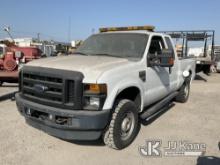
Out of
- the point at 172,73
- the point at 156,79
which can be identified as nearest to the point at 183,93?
the point at 172,73

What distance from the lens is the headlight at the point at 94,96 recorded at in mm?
3602

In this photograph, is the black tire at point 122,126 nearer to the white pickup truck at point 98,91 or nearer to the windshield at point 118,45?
the white pickup truck at point 98,91

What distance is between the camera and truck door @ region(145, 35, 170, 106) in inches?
195

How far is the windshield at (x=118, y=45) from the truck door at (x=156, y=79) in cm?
23

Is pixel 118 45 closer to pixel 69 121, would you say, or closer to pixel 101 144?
pixel 101 144

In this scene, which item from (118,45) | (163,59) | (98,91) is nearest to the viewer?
(98,91)

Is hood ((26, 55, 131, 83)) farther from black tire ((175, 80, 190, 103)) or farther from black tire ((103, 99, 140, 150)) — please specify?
black tire ((175, 80, 190, 103))

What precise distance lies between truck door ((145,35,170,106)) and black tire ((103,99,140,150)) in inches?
25.7

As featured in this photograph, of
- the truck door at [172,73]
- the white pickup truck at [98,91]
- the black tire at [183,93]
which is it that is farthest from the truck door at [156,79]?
the black tire at [183,93]

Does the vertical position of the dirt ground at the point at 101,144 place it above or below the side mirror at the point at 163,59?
below

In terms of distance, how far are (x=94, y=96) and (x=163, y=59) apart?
5.68 feet

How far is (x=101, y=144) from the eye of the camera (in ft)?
14.7

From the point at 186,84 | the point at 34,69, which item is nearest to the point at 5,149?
the point at 34,69

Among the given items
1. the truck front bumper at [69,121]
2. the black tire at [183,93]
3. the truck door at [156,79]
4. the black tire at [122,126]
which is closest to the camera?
the truck front bumper at [69,121]
